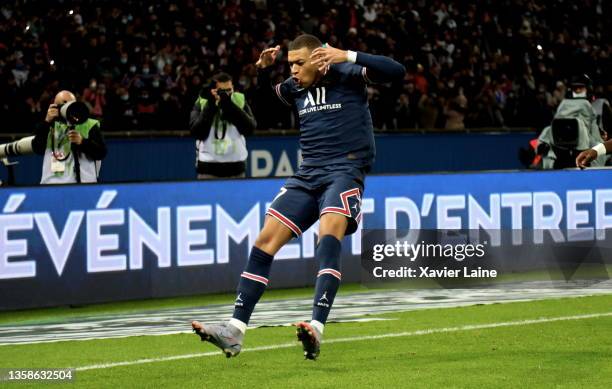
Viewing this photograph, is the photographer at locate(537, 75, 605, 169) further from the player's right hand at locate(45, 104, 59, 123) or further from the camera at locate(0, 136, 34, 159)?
the camera at locate(0, 136, 34, 159)

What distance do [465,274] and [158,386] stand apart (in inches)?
276

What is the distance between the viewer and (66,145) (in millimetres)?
13734

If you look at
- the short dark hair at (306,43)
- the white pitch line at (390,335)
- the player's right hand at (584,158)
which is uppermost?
the short dark hair at (306,43)

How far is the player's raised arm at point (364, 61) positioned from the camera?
841cm

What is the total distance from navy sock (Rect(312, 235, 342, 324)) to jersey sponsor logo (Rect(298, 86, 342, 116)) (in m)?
0.89

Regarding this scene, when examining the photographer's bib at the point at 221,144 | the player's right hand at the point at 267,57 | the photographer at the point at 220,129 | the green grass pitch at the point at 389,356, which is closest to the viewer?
the green grass pitch at the point at 389,356

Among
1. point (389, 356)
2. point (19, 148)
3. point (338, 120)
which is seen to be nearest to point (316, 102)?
point (338, 120)

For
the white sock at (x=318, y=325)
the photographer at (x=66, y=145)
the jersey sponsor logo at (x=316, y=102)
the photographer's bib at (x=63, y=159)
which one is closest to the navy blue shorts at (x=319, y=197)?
the jersey sponsor logo at (x=316, y=102)

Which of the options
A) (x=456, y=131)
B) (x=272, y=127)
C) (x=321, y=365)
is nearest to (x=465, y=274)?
(x=321, y=365)

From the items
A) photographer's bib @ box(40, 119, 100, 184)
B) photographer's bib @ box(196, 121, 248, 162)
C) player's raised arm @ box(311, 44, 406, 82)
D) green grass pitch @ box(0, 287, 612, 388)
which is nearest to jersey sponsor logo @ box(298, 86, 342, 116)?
player's raised arm @ box(311, 44, 406, 82)

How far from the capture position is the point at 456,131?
26.2m

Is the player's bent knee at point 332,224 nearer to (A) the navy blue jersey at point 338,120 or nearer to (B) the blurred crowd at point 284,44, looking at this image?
(A) the navy blue jersey at point 338,120

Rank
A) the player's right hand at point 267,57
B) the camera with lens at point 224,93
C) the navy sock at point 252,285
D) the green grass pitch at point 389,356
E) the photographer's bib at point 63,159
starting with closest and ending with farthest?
the green grass pitch at point 389,356 < the navy sock at point 252,285 < the player's right hand at point 267,57 < the photographer's bib at point 63,159 < the camera with lens at point 224,93

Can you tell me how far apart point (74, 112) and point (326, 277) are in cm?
576
